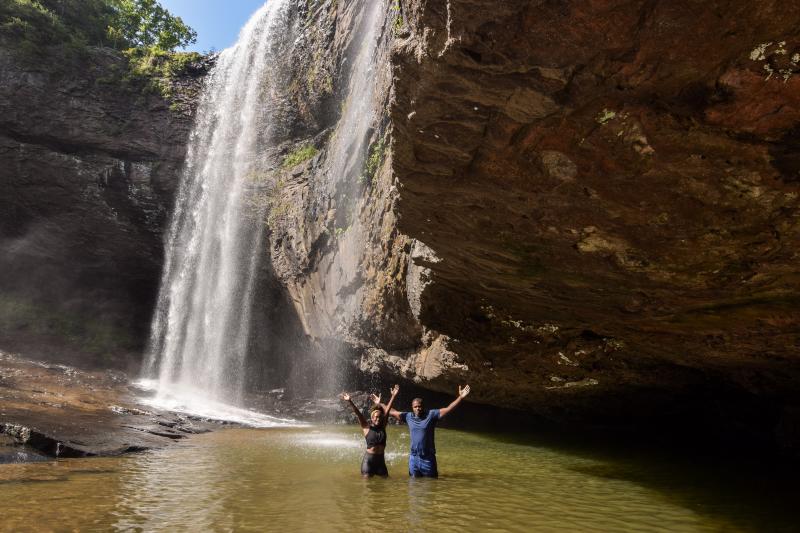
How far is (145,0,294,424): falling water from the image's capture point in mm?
23719

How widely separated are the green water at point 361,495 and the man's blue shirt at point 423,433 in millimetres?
414

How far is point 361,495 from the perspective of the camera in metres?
6.62

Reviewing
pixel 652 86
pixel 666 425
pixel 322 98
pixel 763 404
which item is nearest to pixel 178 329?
pixel 322 98

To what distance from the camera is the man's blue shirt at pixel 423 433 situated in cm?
774

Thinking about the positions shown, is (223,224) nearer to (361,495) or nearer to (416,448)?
(416,448)

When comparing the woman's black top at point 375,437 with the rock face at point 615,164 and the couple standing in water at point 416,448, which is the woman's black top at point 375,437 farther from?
the rock face at point 615,164

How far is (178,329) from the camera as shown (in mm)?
24594

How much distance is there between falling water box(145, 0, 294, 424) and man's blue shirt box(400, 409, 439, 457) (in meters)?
16.2

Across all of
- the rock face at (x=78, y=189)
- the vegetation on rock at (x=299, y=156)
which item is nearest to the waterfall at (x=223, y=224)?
the vegetation on rock at (x=299, y=156)

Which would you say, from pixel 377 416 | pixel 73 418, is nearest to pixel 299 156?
pixel 73 418

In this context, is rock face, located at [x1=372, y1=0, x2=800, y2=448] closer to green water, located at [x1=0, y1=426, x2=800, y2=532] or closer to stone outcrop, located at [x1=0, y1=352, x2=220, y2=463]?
green water, located at [x1=0, y1=426, x2=800, y2=532]

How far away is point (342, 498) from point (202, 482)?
215 centimetres

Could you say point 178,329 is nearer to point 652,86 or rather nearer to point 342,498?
point 342,498

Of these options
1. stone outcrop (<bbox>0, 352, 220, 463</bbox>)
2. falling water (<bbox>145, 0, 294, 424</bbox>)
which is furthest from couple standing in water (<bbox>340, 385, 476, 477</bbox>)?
falling water (<bbox>145, 0, 294, 424</bbox>)
